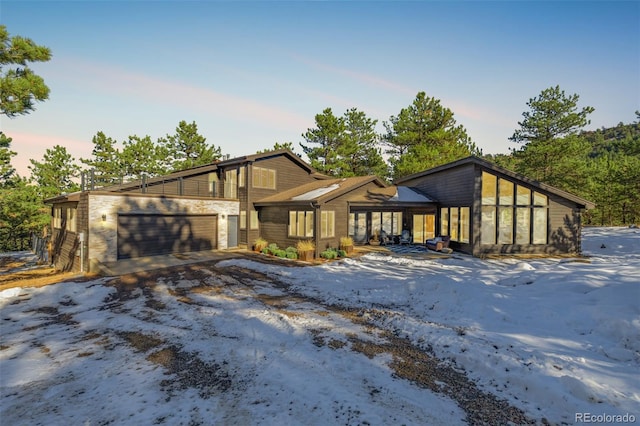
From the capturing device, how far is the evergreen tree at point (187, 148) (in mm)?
39281

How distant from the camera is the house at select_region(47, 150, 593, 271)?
14.7 metres

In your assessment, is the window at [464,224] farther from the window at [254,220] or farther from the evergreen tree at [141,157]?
the evergreen tree at [141,157]

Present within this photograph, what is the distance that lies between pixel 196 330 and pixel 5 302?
7426 mm

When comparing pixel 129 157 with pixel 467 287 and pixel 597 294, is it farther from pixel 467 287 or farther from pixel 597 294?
pixel 597 294

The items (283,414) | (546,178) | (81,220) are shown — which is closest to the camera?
(283,414)

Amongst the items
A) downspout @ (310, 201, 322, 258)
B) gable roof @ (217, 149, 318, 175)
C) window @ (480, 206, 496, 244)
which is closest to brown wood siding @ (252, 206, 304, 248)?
downspout @ (310, 201, 322, 258)

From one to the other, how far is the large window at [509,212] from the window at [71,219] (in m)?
22.2

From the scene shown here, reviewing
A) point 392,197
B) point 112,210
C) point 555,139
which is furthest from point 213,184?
point 555,139

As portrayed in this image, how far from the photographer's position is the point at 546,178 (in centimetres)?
3091

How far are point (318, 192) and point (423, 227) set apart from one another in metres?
8.08

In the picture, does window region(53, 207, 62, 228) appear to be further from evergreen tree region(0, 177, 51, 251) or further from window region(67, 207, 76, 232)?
evergreen tree region(0, 177, 51, 251)

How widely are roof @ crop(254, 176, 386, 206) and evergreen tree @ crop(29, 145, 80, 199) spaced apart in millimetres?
29135

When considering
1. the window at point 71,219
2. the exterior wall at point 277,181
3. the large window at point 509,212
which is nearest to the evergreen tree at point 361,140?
the exterior wall at point 277,181

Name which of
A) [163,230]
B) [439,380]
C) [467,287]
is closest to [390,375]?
[439,380]
